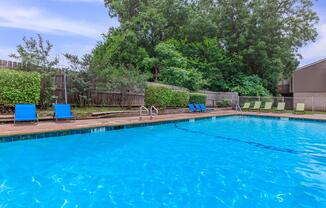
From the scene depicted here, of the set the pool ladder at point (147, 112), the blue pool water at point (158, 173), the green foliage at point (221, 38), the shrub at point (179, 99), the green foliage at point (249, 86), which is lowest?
the blue pool water at point (158, 173)

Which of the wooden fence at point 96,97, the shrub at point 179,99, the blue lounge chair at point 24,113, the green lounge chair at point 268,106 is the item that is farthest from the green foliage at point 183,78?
the blue lounge chair at point 24,113

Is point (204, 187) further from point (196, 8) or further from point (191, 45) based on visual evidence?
point (196, 8)

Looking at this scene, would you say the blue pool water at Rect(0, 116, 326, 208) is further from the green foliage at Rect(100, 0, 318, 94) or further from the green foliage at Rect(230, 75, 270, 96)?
the green foliage at Rect(100, 0, 318, 94)

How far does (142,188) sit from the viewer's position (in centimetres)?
356

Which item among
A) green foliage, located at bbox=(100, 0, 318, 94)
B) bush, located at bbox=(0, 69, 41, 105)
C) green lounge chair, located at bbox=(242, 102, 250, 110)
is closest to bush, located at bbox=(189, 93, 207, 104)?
green lounge chair, located at bbox=(242, 102, 250, 110)

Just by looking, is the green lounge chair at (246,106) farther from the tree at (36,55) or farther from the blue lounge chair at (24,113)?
the blue lounge chair at (24,113)

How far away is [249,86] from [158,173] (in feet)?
66.7

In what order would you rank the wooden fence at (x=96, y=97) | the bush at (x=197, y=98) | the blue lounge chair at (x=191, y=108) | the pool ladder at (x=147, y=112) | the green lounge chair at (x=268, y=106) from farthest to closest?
the green lounge chair at (x=268, y=106) < the bush at (x=197, y=98) < the blue lounge chair at (x=191, y=108) < the pool ladder at (x=147, y=112) < the wooden fence at (x=96, y=97)

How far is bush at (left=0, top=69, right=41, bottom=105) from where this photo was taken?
8.23 m

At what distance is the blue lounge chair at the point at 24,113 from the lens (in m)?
7.56

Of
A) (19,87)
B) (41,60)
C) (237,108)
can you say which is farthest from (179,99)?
(19,87)

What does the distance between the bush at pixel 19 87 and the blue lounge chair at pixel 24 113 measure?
1055 millimetres

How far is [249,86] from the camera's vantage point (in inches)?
882

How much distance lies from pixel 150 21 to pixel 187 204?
23382 millimetres
